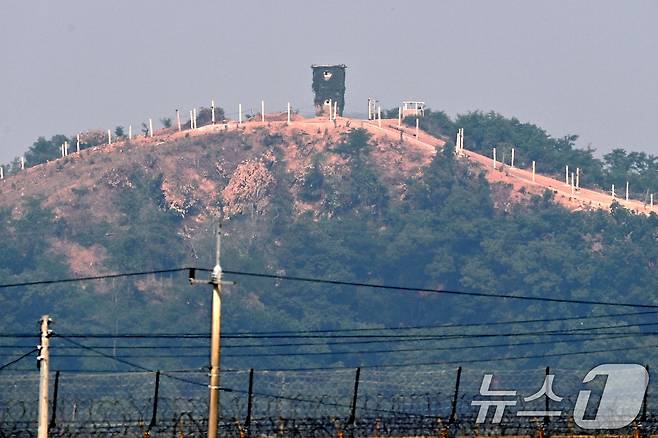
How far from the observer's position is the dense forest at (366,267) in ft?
455

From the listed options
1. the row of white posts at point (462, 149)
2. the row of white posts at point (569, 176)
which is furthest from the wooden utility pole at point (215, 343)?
the row of white posts at point (462, 149)

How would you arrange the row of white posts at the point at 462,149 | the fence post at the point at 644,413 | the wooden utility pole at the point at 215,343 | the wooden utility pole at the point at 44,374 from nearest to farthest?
the wooden utility pole at the point at 215,343 → the wooden utility pole at the point at 44,374 → the fence post at the point at 644,413 → the row of white posts at the point at 462,149

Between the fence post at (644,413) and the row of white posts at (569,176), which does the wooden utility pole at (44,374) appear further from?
the row of white posts at (569,176)

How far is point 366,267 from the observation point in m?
159

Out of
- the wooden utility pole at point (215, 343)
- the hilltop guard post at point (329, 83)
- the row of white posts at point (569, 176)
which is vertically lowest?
the wooden utility pole at point (215, 343)

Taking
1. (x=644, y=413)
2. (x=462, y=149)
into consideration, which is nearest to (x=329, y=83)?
(x=462, y=149)

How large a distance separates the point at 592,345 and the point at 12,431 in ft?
303

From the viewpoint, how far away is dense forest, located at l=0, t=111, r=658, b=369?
139 m

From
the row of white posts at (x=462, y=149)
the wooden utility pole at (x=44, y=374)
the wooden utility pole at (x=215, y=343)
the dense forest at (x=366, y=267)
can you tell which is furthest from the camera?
the row of white posts at (x=462, y=149)

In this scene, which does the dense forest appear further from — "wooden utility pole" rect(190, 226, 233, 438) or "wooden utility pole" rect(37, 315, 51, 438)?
"wooden utility pole" rect(190, 226, 233, 438)

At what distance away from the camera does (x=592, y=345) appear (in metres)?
131

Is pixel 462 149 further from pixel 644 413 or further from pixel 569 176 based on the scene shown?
pixel 644 413

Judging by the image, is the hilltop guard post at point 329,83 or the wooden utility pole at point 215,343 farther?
the hilltop guard post at point 329,83

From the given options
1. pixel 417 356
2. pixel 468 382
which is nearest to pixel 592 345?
pixel 417 356
